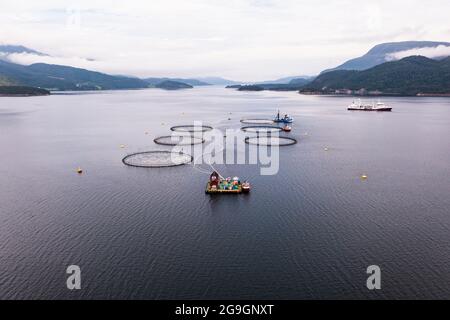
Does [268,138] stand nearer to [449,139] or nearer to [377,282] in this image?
[449,139]

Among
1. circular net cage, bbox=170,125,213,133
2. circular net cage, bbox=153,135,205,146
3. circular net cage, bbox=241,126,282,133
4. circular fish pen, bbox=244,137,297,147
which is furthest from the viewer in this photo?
circular net cage, bbox=241,126,282,133

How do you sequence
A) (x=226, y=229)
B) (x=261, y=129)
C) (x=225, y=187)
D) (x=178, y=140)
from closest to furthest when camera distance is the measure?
(x=226, y=229) < (x=225, y=187) < (x=178, y=140) < (x=261, y=129)

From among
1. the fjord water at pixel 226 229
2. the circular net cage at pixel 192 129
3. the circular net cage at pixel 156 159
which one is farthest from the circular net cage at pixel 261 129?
the circular net cage at pixel 156 159

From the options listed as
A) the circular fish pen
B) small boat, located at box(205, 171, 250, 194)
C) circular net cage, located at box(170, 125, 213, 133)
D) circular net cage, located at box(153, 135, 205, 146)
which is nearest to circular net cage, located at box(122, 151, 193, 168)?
circular net cage, located at box(153, 135, 205, 146)

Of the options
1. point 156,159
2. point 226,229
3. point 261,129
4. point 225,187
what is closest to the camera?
point 226,229

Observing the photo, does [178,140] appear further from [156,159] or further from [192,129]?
[156,159]

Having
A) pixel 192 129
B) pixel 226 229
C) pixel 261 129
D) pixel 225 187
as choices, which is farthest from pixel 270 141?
pixel 226 229

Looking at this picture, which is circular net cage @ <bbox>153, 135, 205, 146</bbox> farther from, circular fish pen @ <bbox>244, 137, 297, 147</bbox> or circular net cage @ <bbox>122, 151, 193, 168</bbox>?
circular fish pen @ <bbox>244, 137, 297, 147</bbox>
